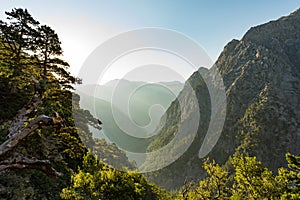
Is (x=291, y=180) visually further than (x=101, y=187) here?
Yes

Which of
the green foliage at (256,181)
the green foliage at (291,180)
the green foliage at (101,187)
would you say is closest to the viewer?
the green foliage at (101,187)

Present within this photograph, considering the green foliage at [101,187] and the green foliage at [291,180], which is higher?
the green foliage at [101,187]

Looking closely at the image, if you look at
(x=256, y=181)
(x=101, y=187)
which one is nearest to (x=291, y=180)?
(x=256, y=181)

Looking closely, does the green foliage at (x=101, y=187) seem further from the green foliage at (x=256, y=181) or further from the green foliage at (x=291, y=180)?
the green foliage at (x=291, y=180)

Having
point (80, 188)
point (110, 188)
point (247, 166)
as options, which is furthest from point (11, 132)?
point (247, 166)

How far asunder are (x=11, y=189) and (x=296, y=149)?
658 ft

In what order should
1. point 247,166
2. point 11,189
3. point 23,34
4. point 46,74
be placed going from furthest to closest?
point 247,166 → point 46,74 → point 23,34 → point 11,189

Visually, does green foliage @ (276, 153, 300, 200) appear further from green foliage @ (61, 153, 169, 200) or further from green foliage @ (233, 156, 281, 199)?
green foliage @ (61, 153, 169, 200)

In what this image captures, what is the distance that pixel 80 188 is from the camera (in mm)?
17688

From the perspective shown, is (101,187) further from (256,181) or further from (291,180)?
(291,180)

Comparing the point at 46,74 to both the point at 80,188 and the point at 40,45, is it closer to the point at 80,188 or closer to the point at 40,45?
the point at 40,45

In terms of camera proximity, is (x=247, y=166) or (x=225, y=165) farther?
(x=225, y=165)

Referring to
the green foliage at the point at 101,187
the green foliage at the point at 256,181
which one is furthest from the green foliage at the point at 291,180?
the green foliage at the point at 101,187

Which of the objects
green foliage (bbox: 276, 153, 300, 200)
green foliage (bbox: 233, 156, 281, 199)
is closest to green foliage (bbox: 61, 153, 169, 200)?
green foliage (bbox: 233, 156, 281, 199)
